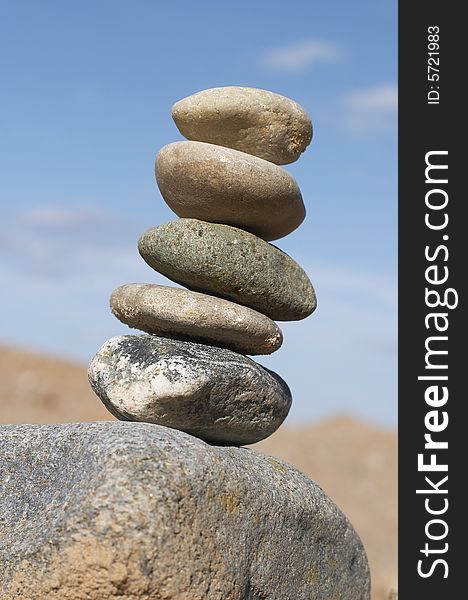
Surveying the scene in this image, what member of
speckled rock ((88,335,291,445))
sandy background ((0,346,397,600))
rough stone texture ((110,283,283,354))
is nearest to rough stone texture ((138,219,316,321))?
rough stone texture ((110,283,283,354))

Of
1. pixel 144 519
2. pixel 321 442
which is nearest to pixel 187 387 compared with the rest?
pixel 144 519

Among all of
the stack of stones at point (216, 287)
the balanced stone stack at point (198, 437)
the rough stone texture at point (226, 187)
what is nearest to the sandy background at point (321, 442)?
the balanced stone stack at point (198, 437)

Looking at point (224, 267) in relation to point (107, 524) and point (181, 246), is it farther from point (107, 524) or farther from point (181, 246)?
point (107, 524)

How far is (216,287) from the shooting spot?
6.18 metres

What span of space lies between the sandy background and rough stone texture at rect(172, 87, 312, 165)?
895 centimetres

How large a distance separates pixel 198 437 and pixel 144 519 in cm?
128

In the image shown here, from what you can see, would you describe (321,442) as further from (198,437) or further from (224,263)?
(224,263)

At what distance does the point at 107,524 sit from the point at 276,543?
1.31 metres

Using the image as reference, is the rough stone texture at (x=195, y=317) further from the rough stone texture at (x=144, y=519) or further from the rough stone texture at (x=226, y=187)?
the rough stone texture at (x=144, y=519)

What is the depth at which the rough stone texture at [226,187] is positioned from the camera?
6055mm

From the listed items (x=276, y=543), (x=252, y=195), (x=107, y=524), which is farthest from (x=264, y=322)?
(x=107, y=524)

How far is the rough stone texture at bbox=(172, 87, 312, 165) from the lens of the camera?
20.7ft

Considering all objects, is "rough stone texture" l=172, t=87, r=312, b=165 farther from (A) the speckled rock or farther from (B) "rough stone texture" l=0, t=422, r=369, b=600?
(B) "rough stone texture" l=0, t=422, r=369, b=600

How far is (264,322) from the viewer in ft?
20.5
